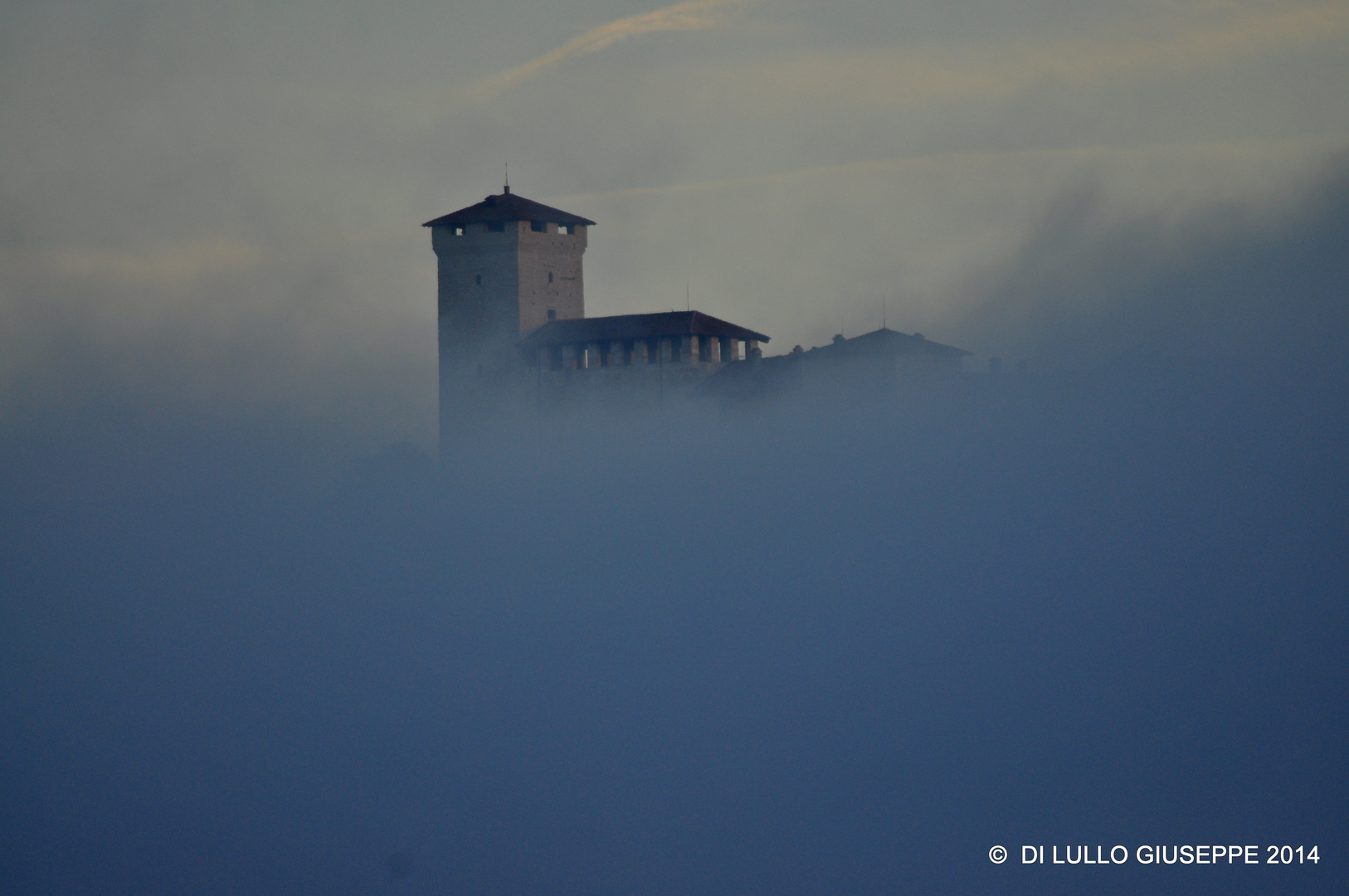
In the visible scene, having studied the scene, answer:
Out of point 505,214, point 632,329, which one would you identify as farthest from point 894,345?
point 505,214

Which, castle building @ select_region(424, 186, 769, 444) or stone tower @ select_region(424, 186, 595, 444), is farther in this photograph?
stone tower @ select_region(424, 186, 595, 444)

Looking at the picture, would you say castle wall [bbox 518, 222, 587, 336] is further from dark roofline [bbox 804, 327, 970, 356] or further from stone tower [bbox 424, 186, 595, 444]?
dark roofline [bbox 804, 327, 970, 356]

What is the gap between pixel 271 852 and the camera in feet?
240

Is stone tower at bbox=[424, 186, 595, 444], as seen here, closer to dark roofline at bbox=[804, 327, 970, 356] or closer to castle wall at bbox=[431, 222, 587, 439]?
castle wall at bbox=[431, 222, 587, 439]

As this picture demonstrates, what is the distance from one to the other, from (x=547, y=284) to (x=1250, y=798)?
3633 centimetres

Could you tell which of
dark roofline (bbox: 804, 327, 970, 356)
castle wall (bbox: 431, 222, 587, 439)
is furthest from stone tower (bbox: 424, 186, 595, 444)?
dark roofline (bbox: 804, 327, 970, 356)

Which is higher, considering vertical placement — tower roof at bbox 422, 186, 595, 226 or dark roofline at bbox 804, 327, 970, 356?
tower roof at bbox 422, 186, 595, 226

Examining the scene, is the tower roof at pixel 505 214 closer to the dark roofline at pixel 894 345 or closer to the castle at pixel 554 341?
the castle at pixel 554 341

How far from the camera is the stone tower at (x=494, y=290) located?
49.1 m

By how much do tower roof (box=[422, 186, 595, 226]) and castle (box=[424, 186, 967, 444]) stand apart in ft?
0.17

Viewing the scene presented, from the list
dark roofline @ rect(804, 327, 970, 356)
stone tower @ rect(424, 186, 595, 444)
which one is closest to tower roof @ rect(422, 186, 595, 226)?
stone tower @ rect(424, 186, 595, 444)

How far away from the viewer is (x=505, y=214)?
50.0 meters

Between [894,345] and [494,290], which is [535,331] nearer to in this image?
[494,290]

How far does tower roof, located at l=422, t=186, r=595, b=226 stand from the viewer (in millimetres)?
50000
